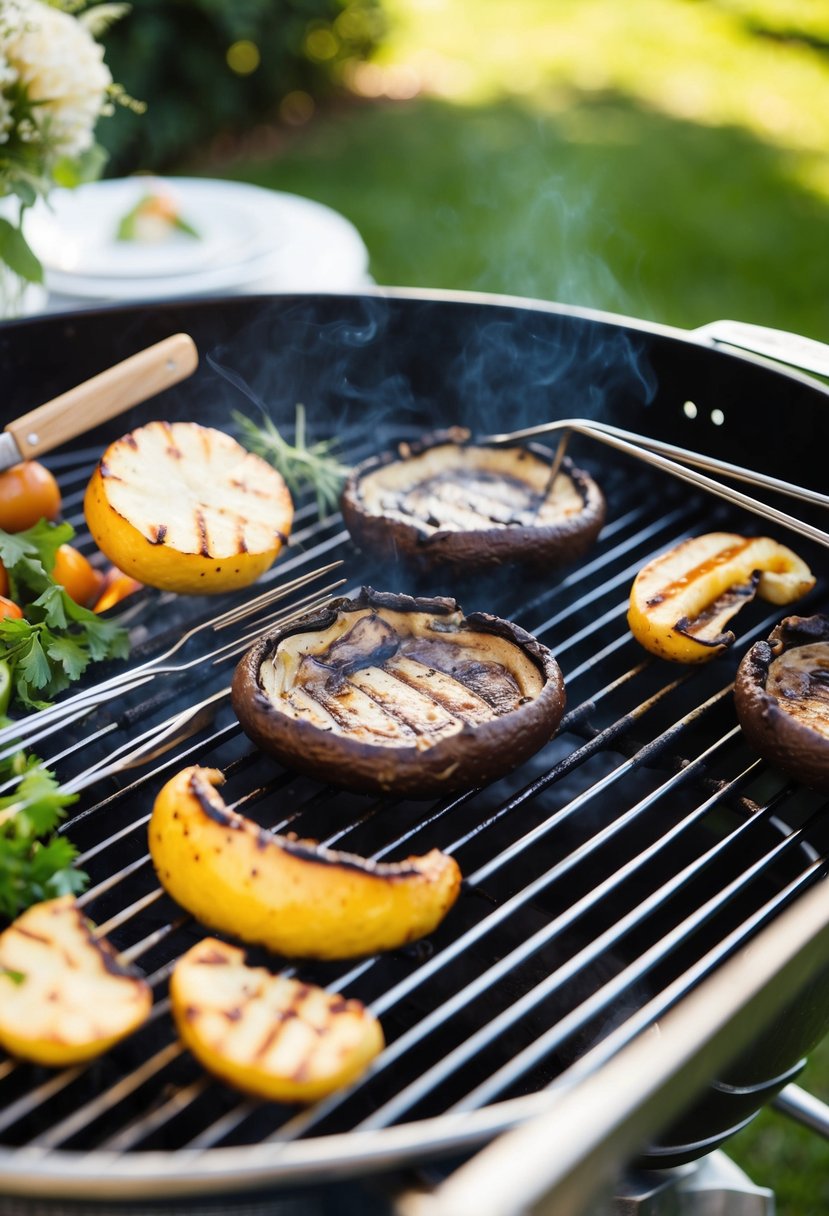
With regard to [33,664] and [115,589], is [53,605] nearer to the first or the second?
[33,664]

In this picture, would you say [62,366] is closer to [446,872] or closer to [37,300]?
[37,300]

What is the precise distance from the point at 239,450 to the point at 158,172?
26.7ft

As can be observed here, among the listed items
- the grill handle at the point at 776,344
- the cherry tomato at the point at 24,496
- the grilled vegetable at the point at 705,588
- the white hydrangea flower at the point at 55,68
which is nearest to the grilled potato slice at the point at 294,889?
the grilled vegetable at the point at 705,588

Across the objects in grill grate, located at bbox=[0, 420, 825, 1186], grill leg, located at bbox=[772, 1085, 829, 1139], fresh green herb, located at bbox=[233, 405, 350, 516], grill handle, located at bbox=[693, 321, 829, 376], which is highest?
grill handle, located at bbox=[693, 321, 829, 376]

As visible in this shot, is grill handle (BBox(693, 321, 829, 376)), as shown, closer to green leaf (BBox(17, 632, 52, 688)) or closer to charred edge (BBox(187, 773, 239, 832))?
charred edge (BBox(187, 773, 239, 832))

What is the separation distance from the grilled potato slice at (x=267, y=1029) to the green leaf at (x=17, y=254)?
2.32 metres

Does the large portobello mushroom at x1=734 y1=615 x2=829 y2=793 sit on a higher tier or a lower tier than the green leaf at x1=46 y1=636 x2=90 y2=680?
higher

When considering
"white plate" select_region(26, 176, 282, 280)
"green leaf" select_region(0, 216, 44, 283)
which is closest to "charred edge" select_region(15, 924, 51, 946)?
"green leaf" select_region(0, 216, 44, 283)

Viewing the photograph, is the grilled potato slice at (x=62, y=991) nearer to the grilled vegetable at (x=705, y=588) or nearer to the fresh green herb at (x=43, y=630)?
the fresh green herb at (x=43, y=630)

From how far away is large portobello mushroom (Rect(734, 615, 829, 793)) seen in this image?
2.34 metres

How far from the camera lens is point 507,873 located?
277 centimetres

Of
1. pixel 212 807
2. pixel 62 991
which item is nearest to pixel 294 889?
pixel 212 807

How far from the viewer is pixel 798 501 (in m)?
3.21

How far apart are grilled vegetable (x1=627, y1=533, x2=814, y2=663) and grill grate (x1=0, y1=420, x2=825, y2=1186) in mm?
95
